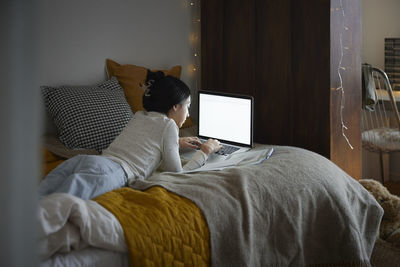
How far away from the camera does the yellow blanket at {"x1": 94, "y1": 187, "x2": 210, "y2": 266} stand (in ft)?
4.93

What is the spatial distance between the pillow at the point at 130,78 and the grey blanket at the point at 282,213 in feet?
3.19

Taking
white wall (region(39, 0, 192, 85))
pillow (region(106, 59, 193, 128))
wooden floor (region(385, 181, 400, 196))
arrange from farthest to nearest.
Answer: wooden floor (region(385, 181, 400, 196)) → pillow (region(106, 59, 193, 128)) → white wall (region(39, 0, 192, 85))

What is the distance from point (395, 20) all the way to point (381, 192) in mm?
1977

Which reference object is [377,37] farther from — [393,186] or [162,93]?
[162,93]

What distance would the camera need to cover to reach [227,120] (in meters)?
2.57

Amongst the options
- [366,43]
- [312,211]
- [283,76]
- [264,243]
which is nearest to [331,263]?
[312,211]

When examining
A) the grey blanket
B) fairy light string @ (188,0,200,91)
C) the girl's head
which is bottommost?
the grey blanket

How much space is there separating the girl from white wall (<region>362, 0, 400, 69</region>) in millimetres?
2168

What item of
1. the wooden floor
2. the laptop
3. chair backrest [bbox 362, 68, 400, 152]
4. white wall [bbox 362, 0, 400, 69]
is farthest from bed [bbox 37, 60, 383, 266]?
white wall [bbox 362, 0, 400, 69]

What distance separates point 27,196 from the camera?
40 centimetres

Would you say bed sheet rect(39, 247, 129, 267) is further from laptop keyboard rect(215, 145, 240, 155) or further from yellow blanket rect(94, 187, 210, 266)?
laptop keyboard rect(215, 145, 240, 155)

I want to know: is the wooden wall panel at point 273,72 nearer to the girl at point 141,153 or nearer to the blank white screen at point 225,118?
the blank white screen at point 225,118

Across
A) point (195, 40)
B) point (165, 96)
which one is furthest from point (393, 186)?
point (165, 96)

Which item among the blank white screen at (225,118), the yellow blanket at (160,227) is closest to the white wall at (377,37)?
the blank white screen at (225,118)
